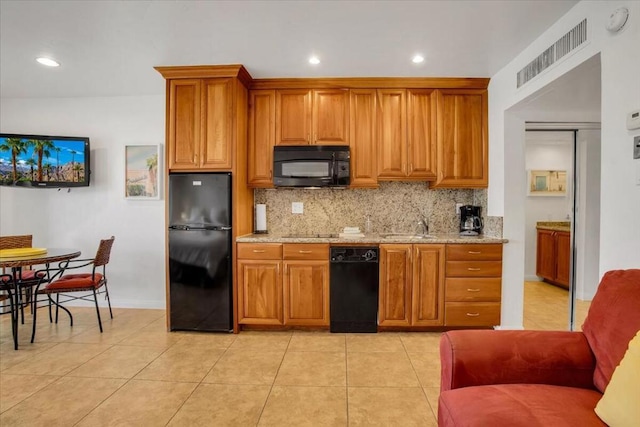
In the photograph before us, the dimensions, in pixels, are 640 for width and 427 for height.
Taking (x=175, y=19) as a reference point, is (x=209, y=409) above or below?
below

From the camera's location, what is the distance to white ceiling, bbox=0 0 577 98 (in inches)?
85.2

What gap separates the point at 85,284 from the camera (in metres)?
3.08

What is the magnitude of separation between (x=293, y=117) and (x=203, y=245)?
1.62 metres

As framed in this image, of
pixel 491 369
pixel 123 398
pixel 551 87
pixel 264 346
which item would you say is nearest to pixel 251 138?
pixel 264 346

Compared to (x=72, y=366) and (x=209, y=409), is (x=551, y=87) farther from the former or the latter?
(x=72, y=366)

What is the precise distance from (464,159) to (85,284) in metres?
4.04

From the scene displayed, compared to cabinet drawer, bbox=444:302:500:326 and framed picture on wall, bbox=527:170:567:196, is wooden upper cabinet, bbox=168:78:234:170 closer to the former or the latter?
cabinet drawer, bbox=444:302:500:326

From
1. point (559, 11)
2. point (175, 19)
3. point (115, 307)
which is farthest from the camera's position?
point (115, 307)

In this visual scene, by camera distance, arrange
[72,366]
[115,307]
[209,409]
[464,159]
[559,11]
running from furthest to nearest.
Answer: [115,307] → [464,159] → [72,366] → [559,11] → [209,409]

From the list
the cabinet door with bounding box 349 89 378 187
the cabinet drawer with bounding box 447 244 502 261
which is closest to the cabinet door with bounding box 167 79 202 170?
the cabinet door with bounding box 349 89 378 187

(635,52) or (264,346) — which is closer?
(635,52)

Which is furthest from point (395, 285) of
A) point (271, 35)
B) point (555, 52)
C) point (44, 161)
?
point (44, 161)

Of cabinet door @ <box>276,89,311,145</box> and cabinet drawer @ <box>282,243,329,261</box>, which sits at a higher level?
cabinet door @ <box>276,89,311,145</box>

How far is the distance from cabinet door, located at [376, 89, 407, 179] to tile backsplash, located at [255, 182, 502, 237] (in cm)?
35
